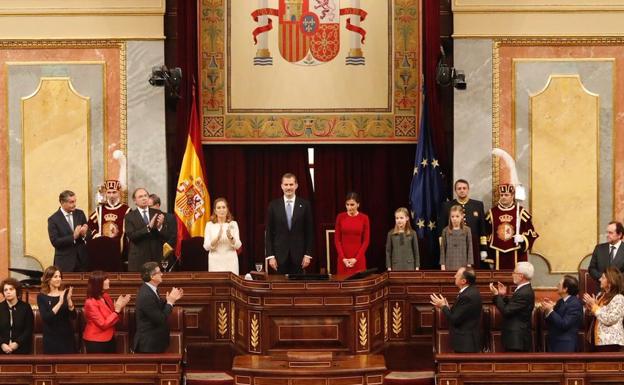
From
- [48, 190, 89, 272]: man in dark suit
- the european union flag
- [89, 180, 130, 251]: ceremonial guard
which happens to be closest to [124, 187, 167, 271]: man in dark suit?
[48, 190, 89, 272]: man in dark suit

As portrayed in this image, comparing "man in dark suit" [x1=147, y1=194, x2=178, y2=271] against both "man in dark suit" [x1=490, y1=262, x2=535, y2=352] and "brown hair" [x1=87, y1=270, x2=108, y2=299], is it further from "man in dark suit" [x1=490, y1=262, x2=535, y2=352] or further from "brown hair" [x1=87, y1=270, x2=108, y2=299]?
"man in dark suit" [x1=490, y1=262, x2=535, y2=352]

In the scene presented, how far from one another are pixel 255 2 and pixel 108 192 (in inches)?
111

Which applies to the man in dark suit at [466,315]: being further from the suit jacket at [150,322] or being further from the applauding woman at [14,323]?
the applauding woman at [14,323]

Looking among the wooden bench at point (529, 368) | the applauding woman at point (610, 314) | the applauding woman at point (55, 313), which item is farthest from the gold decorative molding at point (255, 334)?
the applauding woman at point (610, 314)

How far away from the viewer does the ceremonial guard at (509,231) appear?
500 inches

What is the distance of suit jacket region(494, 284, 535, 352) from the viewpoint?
1004cm

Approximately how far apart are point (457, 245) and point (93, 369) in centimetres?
406

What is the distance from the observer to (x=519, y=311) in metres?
10.0

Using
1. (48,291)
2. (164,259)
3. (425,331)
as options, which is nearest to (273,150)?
(164,259)

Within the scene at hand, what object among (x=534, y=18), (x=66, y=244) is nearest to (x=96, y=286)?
(x=66, y=244)

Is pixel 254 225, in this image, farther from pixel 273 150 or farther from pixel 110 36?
pixel 110 36

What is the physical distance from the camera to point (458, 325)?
1005 centimetres

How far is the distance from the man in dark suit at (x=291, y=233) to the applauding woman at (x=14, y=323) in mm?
2641

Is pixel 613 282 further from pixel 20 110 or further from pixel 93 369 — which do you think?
pixel 20 110
